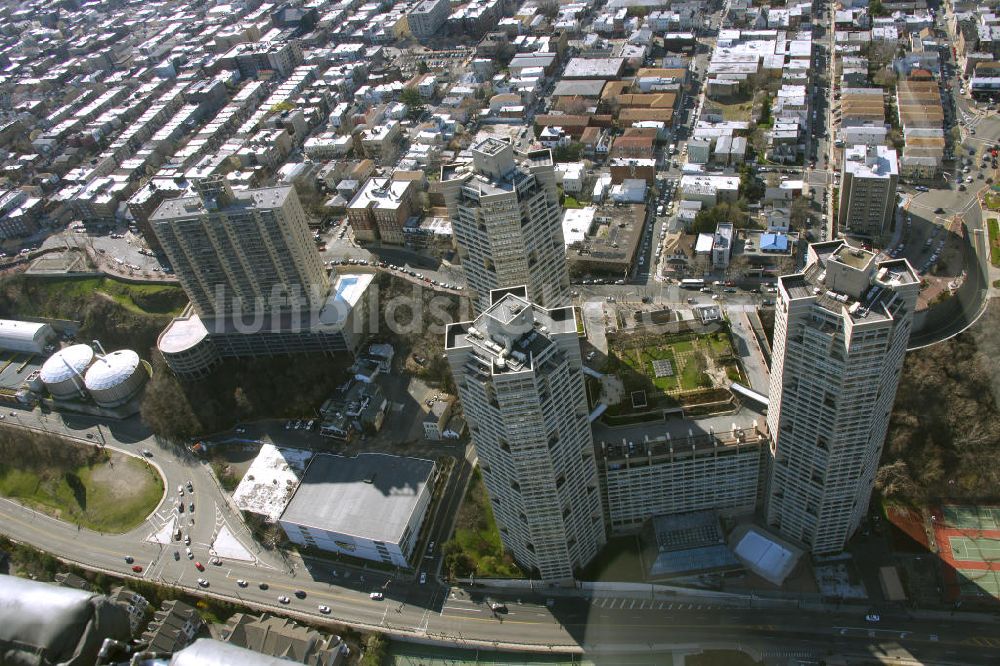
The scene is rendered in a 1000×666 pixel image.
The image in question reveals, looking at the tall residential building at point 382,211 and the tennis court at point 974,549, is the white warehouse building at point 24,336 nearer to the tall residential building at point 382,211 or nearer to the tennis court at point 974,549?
the tall residential building at point 382,211

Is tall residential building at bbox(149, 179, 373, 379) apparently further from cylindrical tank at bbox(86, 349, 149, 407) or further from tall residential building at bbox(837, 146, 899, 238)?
tall residential building at bbox(837, 146, 899, 238)

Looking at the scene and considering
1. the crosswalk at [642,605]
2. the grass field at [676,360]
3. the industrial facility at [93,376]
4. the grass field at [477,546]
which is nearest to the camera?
the crosswalk at [642,605]

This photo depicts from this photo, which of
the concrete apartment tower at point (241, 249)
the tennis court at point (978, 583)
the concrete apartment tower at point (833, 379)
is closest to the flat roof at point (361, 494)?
the concrete apartment tower at point (241, 249)

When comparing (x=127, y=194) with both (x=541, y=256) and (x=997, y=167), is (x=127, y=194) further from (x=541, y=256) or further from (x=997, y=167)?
(x=997, y=167)

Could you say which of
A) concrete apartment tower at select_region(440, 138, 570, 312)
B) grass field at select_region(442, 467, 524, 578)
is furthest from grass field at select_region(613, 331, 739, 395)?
grass field at select_region(442, 467, 524, 578)

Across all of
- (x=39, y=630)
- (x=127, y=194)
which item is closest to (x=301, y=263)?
(x=127, y=194)

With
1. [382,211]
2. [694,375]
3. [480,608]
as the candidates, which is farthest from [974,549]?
[382,211]

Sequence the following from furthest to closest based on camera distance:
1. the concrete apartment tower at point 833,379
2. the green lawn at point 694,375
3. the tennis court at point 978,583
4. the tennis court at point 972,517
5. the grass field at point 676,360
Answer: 1. the grass field at point 676,360
2. the green lawn at point 694,375
3. the tennis court at point 972,517
4. the tennis court at point 978,583
5. the concrete apartment tower at point 833,379
